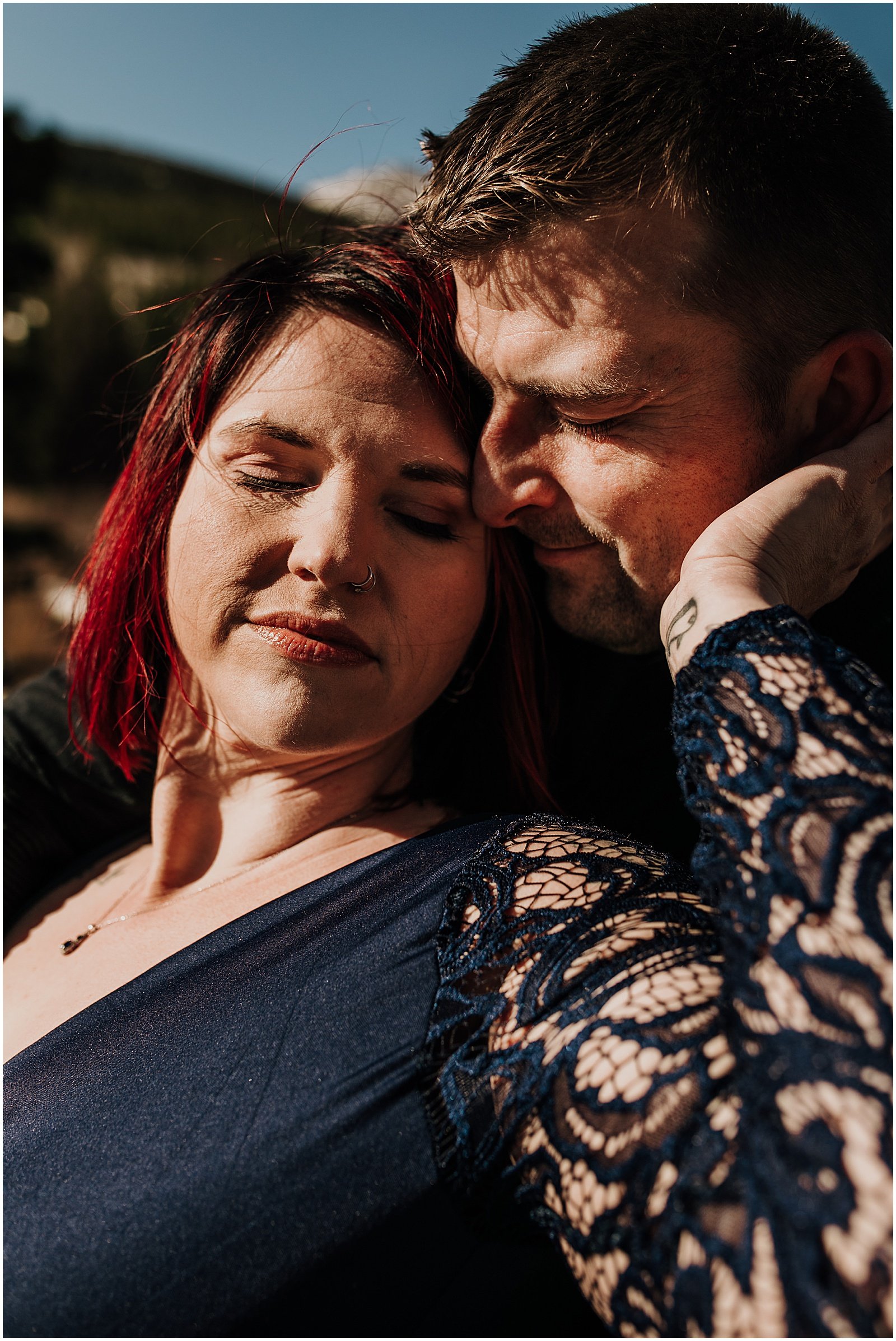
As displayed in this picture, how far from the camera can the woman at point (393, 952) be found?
1087 millimetres

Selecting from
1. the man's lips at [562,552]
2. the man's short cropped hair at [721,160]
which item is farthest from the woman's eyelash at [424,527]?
the man's short cropped hair at [721,160]

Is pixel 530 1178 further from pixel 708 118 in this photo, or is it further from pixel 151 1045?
pixel 708 118

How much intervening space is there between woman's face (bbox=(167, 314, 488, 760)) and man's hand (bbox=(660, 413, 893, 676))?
538 millimetres

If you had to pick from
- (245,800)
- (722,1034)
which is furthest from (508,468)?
(722,1034)

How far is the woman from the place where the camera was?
1087mm

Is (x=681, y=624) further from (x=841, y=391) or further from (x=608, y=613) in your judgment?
(x=841, y=391)

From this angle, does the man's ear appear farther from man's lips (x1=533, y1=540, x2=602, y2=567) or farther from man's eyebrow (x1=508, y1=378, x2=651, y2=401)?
man's lips (x1=533, y1=540, x2=602, y2=567)

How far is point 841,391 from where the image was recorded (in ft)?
6.56

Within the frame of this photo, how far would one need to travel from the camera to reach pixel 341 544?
176cm

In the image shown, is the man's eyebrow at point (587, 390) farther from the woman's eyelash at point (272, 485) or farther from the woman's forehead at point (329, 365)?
the woman's eyelash at point (272, 485)

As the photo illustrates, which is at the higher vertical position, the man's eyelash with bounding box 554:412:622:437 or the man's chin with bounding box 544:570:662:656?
the man's eyelash with bounding box 554:412:622:437

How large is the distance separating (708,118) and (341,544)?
1.11 meters

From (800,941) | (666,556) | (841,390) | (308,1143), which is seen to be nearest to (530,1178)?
(308,1143)

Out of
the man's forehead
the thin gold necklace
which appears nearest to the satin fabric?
the thin gold necklace
